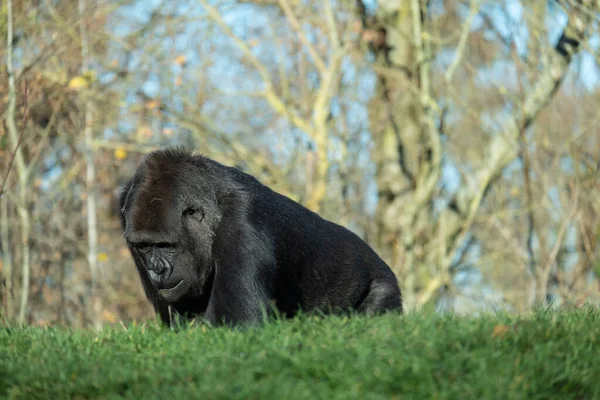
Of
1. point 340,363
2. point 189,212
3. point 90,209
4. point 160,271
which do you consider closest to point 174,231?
point 189,212

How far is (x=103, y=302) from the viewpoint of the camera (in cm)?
1436

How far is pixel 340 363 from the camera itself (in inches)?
162

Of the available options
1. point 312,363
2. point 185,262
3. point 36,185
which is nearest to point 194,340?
point 312,363

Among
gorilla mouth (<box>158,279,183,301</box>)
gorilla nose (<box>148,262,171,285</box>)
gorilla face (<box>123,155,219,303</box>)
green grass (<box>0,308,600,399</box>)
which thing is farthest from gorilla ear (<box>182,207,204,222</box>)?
green grass (<box>0,308,600,399</box>)

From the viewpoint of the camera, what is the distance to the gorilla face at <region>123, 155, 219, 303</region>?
644 centimetres

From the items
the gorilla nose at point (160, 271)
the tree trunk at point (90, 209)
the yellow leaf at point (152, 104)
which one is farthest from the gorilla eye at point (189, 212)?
the tree trunk at point (90, 209)

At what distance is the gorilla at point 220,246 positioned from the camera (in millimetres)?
6137

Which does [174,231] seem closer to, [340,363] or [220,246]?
[220,246]

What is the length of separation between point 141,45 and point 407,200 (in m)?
4.83

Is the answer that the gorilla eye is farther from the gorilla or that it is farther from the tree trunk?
the tree trunk

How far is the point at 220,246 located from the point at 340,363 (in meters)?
2.39

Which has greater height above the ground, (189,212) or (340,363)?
(189,212)

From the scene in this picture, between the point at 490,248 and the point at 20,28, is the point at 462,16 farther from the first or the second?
the point at 20,28

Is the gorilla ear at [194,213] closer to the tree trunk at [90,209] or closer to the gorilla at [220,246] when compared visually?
the gorilla at [220,246]
